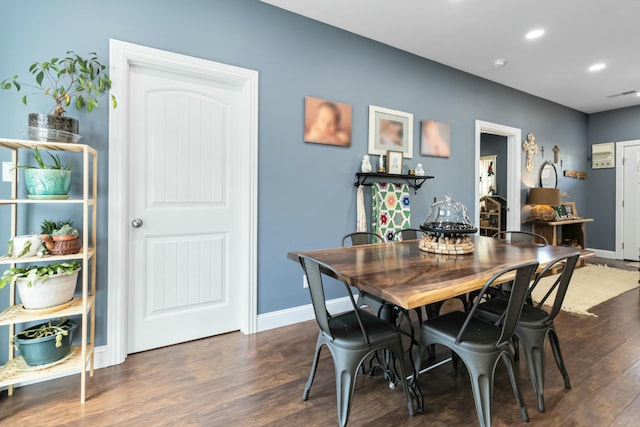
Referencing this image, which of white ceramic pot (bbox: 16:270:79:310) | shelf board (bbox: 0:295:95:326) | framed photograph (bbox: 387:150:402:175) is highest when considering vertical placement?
framed photograph (bbox: 387:150:402:175)

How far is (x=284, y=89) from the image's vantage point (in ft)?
9.10

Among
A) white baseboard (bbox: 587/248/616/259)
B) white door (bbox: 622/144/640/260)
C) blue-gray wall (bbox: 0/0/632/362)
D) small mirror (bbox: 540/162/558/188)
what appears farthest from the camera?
white baseboard (bbox: 587/248/616/259)

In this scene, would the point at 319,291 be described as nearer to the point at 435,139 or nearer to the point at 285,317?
the point at 285,317

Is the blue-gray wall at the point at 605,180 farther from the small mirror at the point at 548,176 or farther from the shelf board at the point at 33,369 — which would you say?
the shelf board at the point at 33,369

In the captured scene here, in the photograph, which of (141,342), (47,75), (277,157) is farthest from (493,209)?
(47,75)

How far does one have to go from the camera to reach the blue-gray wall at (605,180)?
5754 mm

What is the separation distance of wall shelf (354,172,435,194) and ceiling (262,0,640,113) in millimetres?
1402

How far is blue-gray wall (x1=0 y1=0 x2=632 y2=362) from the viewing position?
1.99 m

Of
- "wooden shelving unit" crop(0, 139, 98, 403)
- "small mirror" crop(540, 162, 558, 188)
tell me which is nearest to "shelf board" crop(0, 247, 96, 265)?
"wooden shelving unit" crop(0, 139, 98, 403)

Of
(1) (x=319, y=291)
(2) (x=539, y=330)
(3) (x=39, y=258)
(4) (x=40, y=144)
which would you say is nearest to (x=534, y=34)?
(2) (x=539, y=330)

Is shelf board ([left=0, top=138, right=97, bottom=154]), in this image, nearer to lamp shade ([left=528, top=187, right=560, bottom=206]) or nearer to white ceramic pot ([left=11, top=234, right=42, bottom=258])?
white ceramic pot ([left=11, top=234, right=42, bottom=258])

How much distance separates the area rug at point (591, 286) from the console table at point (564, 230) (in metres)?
0.63

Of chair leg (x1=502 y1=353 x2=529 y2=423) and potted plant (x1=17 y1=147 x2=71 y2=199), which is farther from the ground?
potted plant (x1=17 y1=147 x2=71 y2=199)

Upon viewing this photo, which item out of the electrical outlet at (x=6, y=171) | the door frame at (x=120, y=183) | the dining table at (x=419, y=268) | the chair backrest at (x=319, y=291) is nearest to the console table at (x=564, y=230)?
the dining table at (x=419, y=268)
